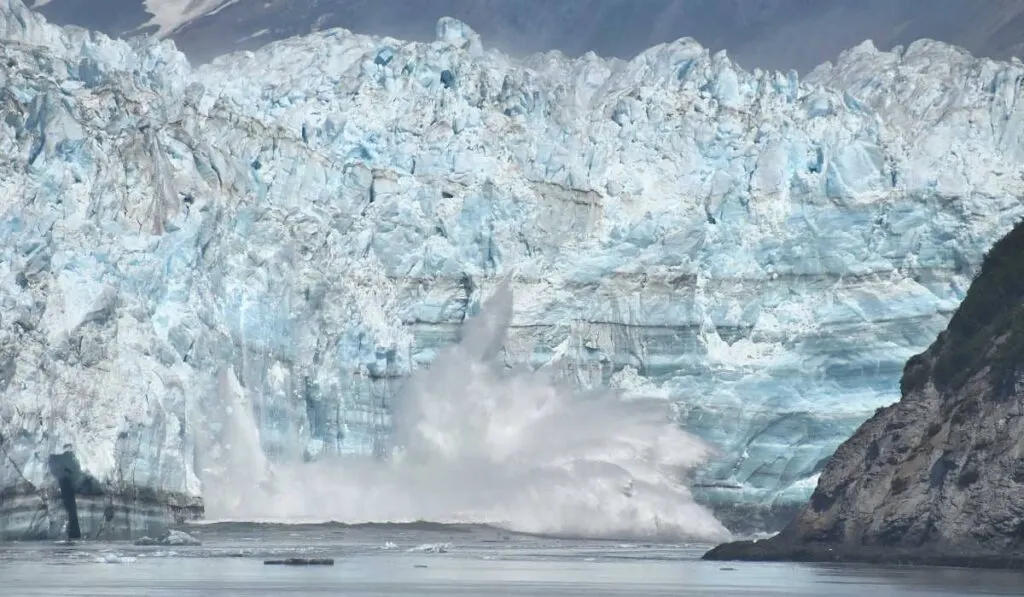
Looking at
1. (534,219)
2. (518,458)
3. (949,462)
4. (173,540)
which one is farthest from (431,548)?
(534,219)

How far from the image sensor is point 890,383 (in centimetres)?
9769

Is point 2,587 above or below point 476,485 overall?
below

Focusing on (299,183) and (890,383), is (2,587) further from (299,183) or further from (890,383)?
(890,383)

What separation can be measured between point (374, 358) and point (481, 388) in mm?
8030

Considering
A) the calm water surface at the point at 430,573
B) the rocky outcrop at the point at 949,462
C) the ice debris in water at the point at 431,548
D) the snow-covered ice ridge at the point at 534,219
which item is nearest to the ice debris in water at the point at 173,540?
the calm water surface at the point at 430,573

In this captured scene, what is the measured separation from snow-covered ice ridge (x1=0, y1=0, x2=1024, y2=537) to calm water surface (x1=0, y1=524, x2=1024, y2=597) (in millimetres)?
13562

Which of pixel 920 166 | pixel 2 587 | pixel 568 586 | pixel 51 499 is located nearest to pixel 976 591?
pixel 568 586

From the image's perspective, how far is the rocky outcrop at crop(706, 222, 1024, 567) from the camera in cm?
4934

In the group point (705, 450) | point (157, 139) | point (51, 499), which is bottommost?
point (51, 499)

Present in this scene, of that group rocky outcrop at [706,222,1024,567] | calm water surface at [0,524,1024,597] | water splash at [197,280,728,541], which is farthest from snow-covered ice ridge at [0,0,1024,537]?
rocky outcrop at [706,222,1024,567]

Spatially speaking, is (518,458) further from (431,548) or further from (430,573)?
(430,573)

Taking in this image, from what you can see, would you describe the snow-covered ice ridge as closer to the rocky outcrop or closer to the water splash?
the water splash

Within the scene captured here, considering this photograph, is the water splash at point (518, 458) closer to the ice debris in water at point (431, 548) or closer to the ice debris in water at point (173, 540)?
the ice debris in water at point (431, 548)

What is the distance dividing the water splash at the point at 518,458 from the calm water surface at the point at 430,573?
16.9 metres
